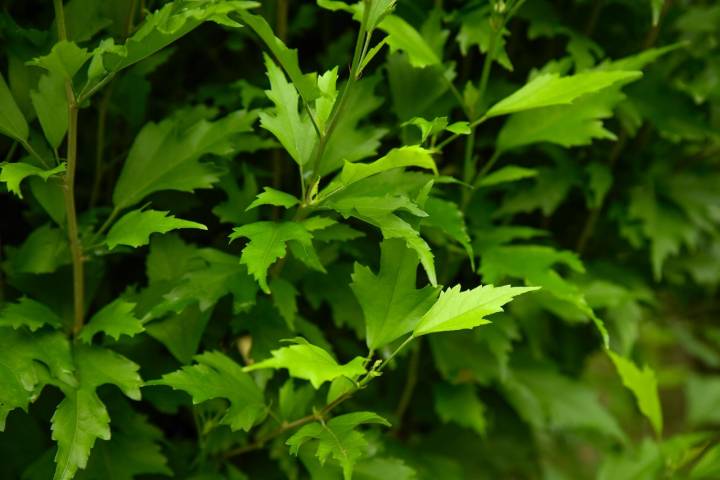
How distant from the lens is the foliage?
724 mm

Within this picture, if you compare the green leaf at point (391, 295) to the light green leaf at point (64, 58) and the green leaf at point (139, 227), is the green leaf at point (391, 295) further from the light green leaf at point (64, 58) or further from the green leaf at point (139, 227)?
the light green leaf at point (64, 58)

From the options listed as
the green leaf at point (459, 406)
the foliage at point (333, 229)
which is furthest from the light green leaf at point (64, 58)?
the green leaf at point (459, 406)

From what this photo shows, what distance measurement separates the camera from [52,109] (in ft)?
2.45

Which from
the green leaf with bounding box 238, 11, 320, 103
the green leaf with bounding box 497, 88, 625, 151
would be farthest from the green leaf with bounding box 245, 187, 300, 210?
the green leaf with bounding box 497, 88, 625, 151

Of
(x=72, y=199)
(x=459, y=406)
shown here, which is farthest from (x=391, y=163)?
(x=459, y=406)

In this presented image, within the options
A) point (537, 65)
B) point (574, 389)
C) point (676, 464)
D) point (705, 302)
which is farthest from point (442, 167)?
point (705, 302)

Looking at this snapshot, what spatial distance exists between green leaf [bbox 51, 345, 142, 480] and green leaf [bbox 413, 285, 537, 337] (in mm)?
343

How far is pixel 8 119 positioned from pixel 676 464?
1.05m

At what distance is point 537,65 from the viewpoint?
124cm

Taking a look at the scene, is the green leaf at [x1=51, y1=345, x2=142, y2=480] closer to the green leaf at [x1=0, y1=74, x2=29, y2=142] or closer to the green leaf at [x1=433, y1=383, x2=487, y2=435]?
the green leaf at [x1=0, y1=74, x2=29, y2=142]

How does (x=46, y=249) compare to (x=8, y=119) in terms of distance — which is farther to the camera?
(x=46, y=249)

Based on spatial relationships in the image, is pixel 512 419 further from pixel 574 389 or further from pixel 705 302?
pixel 705 302

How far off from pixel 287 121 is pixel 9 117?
0.96ft

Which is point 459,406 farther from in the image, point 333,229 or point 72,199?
point 72,199
